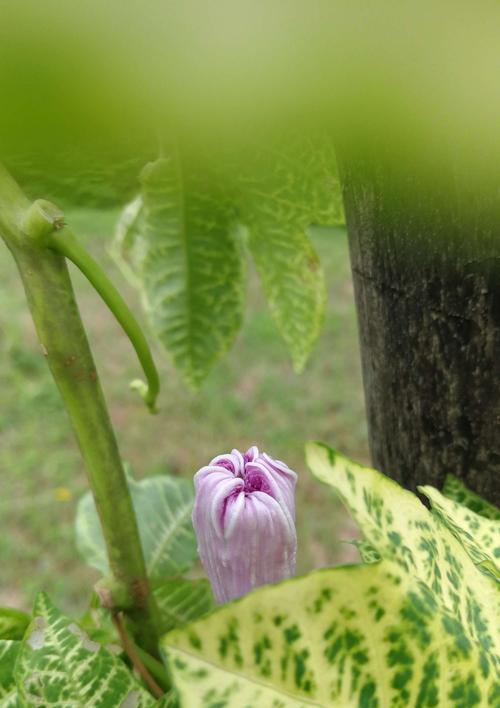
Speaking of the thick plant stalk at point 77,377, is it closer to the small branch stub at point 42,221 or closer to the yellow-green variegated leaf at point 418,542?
the small branch stub at point 42,221

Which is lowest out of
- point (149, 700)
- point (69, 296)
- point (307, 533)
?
point (307, 533)

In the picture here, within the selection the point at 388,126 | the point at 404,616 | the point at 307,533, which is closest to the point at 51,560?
the point at 307,533

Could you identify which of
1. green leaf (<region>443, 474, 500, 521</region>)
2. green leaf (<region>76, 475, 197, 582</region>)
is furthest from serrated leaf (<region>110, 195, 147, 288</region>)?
green leaf (<region>443, 474, 500, 521</region>)

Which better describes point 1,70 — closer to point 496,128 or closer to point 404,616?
point 496,128

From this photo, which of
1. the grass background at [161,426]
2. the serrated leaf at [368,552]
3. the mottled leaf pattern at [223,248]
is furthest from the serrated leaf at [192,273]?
the grass background at [161,426]

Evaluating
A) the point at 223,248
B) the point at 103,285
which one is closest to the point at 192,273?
the point at 223,248

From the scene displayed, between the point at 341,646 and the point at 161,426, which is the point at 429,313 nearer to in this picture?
the point at 341,646
